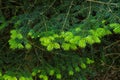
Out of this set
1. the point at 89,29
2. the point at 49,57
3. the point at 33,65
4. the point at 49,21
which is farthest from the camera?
the point at 49,57

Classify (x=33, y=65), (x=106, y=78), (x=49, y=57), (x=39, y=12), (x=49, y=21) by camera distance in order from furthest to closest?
1. (x=106, y=78)
2. (x=49, y=57)
3. (x=33, y=65)
4. (x=39, y=12)
5. (x=49, y=21)

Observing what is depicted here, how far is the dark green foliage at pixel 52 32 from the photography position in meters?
2.45

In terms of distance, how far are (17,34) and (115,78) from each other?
3431 millimetres

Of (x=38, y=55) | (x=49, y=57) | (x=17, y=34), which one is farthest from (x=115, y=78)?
(x=17, y=34)

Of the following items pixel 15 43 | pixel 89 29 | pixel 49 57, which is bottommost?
pixel 49 57

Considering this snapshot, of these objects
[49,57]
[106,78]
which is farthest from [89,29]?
[106,78]

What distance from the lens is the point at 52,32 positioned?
2572 mm

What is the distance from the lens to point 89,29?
98.4 inches

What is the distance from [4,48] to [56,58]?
780mm

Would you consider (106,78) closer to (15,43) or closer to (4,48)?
(4,48)

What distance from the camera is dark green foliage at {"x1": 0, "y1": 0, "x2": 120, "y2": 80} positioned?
245 centimetres

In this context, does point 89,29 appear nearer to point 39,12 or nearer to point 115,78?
point 39,12

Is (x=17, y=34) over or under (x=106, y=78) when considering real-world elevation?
over

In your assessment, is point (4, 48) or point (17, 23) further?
point (4, 48)
